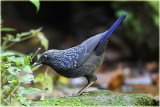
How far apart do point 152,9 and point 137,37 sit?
96 cm

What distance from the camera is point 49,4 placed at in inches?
478

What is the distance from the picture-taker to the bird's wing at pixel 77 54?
14.7 ft

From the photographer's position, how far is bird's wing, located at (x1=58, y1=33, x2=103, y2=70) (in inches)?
177

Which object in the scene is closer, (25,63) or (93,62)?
(25,63)

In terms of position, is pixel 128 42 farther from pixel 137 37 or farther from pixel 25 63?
pixel 25 63

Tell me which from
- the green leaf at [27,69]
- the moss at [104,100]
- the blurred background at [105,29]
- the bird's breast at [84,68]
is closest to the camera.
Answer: the green leaf at [27,69]

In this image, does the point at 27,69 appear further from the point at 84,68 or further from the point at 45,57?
the point at 84,68

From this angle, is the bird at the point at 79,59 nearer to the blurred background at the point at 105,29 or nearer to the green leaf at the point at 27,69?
the green leaf at the point at 27,69

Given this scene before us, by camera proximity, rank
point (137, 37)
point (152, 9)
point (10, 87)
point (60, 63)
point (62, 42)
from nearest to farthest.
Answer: point (10, 87)
point (60, 63)
point (152, 9)
point (137, 37)
point (62, 42)

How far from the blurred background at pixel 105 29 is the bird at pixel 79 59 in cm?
302

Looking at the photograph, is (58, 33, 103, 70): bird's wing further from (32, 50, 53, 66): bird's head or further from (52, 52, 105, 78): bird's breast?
(32, 50, 53, 66): bird's head

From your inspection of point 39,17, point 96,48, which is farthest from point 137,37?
point 96,48

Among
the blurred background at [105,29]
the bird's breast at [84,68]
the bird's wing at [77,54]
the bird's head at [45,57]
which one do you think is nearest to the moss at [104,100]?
the bird's breast at [84,68]

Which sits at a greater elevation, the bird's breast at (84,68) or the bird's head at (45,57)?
the bird's head at (45,57)
